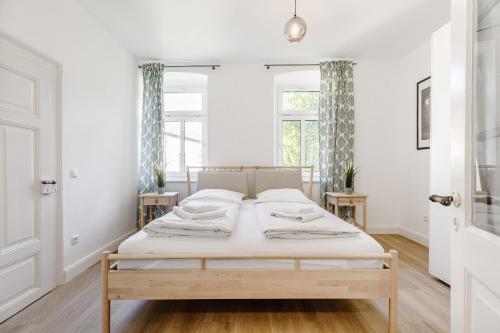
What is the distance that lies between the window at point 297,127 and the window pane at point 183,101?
53.0 inches

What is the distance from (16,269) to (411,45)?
4911 mm

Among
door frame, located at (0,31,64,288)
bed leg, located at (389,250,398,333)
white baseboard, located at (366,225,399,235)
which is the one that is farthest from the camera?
white baseboard, located at (366,225,399,235)

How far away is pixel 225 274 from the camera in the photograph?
1.61m

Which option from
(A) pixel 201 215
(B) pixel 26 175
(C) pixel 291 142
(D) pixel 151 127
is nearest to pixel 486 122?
(A) pixel 201 215


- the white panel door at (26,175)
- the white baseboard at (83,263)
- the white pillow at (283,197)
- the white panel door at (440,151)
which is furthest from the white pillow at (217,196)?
the white panel door at (440,151)

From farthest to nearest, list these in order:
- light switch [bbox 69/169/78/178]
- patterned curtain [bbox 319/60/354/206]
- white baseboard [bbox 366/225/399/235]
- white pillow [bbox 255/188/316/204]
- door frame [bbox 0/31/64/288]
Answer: white baseboard [bbox 366/225/399/235] < patterned curtain [bbox 319/60/354/206] < white pillow [bbox 255/188/316/204] < light switch [bbox 69/169/78/178] < door frame [bbox 0/31/64/288]

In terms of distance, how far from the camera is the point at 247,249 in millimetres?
1742

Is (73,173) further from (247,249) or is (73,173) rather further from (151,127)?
(247,249)

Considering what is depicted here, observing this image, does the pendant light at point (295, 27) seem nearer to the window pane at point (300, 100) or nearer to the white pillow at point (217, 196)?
the white pillow at point (217, 196)

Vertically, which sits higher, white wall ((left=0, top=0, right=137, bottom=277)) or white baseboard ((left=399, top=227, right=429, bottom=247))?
A: white wall ((left=0, top=0, right=137, bottom=277))

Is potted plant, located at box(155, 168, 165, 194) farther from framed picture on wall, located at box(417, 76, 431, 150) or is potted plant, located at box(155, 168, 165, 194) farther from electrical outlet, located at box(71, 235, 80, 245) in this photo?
framed picture on wall, located at box(417, 76, 431, 150)

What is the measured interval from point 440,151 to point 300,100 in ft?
7.95

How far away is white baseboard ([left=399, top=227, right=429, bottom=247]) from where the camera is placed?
341cm

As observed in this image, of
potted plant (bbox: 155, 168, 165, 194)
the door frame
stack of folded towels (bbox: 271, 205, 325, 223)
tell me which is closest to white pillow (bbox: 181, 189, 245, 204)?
potted plant (bbox: 155, 168, 165, 194)
